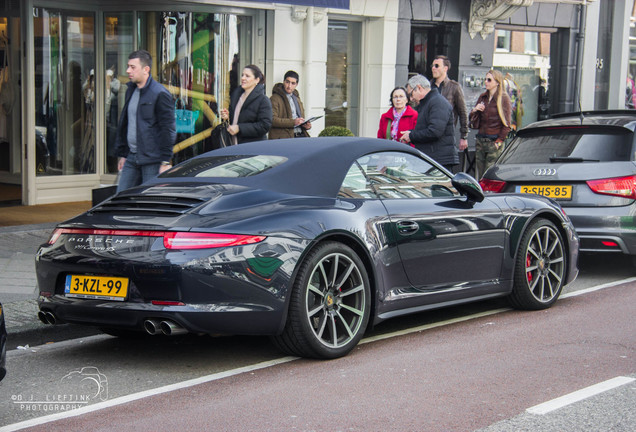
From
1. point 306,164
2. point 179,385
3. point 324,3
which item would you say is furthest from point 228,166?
point 324,3

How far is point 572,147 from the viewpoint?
375 inches

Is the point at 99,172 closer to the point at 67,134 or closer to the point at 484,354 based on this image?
the point at 67,134

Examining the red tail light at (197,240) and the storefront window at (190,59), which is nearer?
the red tail light at (197,240)

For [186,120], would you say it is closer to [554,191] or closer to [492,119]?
[492,119]

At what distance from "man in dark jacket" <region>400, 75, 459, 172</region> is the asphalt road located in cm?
342

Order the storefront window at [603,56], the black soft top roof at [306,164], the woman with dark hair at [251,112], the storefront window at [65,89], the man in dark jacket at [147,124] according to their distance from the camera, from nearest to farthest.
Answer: the black soft top roof at [306,164] < the man in dark jacket at [147,124] < the woman with dark hair at [251,112] < the storefront window at [65,89] < the storefront window at [603,56]

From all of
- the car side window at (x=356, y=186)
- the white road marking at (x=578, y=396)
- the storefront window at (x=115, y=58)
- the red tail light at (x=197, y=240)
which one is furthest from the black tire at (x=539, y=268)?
the storefront window at (x=115, y=58)

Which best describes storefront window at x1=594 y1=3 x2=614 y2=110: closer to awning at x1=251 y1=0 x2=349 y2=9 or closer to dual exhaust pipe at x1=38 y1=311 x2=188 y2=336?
awning at x1=251 y1=0 x2=349 y2=9

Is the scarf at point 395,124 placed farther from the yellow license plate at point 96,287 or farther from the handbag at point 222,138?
the yellow license plate at point 96,287

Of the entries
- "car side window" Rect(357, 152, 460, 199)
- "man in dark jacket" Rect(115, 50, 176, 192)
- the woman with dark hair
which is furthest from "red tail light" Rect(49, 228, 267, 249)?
the woman with dark hair

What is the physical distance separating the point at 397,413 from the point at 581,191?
195 inches

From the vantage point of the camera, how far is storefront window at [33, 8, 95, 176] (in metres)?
13.7

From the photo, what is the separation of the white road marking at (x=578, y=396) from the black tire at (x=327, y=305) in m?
1.42

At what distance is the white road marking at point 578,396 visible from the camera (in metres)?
4.99
